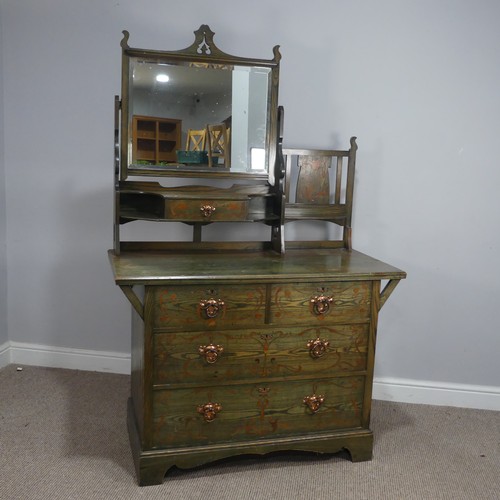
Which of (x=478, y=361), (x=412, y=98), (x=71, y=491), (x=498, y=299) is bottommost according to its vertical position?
(x=71, y=491)

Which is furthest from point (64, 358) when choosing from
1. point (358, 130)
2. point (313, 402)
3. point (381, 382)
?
point (358, 130)

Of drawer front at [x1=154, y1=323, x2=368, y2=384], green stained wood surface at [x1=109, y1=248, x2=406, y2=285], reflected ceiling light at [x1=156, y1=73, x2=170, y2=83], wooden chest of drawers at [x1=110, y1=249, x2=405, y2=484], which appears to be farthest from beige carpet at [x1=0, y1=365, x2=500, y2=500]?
reflected ceiling light at [x1=156, y1=73, x2=170, y2=83]

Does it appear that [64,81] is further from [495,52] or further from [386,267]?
[495,52]

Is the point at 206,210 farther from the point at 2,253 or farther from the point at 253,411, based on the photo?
the point at 2,253

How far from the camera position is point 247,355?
2.20 metres

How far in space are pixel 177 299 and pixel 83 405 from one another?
101cm

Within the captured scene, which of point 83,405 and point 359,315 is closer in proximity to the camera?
point 359,315

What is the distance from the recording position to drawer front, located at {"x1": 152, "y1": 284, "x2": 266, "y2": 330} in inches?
82.0

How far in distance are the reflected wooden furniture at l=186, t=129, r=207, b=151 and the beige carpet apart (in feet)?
4.15

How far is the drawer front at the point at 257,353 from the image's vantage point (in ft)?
6.97

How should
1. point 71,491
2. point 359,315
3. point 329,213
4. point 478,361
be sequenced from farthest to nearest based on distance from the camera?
point 478,361
point 329,213
point 359,315
point 71,491

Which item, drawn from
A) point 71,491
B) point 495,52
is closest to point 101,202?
point 71,491

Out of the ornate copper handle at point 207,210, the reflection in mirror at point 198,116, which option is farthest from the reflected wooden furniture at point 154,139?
the ornate copper handle at point 207,210

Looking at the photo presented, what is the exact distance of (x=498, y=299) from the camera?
2.91 meters
